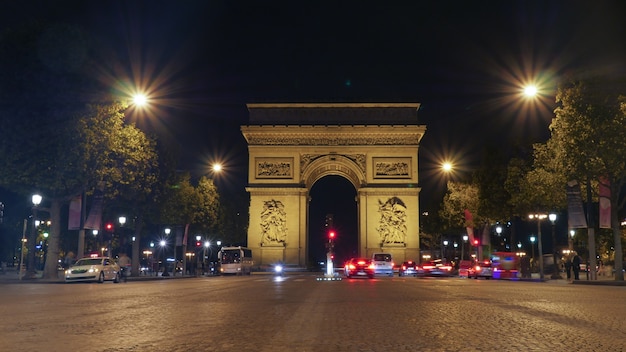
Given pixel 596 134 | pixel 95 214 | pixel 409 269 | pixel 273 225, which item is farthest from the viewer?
pixel 273 225

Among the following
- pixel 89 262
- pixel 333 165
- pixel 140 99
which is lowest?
pixel 89 262

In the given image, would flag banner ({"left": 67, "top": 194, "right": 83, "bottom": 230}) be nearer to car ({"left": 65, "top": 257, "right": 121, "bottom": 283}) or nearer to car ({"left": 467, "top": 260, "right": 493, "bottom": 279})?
car ({"left": 65, "top": 257, "right": 121, "bottom": 283})

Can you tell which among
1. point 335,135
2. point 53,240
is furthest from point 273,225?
point 53,240

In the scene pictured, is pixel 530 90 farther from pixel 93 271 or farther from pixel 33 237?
pixel 33 237

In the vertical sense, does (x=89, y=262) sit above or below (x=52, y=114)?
below

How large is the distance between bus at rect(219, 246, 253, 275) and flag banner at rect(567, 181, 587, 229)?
96.3ft

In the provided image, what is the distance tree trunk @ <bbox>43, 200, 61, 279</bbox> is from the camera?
108 ft

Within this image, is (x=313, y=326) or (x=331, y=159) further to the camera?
(x=331, y=159)

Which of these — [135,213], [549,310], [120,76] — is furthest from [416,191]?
[549,310]

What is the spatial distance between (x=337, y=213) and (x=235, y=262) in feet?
180

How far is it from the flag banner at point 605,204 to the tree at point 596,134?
0.78 ft

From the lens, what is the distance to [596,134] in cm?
3061

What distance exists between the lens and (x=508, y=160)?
48.0 meters

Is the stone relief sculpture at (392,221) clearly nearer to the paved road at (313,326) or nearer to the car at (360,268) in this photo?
the car at (360,268)
